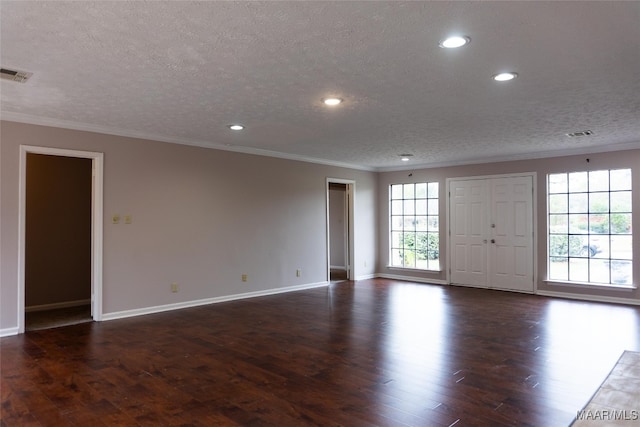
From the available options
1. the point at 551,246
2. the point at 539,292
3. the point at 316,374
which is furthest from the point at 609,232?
the point at 316,374

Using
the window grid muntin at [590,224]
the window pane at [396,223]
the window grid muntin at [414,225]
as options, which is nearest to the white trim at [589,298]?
the window grid muntin at [590,224]

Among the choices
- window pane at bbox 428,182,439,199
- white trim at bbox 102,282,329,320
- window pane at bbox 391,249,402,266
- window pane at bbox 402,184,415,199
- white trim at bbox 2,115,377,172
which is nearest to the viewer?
white trim at bbox 2,115,377,172

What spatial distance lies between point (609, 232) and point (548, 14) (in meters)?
5.62

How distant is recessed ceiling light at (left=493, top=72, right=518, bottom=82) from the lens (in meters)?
3.41

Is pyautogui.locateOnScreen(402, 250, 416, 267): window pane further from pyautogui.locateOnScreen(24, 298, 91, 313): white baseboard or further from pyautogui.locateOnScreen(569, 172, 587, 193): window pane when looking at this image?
pyautogui.locateOnScreen(24, 298, 91, 313): white baseboard

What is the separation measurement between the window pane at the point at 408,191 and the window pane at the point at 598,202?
334cm

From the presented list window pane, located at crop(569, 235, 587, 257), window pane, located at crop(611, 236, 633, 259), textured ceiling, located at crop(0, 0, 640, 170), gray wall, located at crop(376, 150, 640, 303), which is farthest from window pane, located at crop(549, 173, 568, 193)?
textured ceiling, located at crop(0, 0, 640, 170)

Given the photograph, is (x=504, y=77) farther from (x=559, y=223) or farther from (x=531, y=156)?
(x=559, y=223)

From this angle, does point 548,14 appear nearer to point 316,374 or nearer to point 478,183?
point 316,374

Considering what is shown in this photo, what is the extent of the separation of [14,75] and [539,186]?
755 cm

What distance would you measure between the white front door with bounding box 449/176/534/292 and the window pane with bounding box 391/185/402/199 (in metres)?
1.24

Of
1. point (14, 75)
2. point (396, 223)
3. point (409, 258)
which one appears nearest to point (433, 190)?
point (396, 223)

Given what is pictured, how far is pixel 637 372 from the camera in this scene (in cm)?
336

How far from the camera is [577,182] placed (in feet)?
23.0
